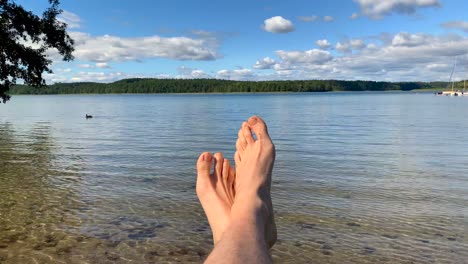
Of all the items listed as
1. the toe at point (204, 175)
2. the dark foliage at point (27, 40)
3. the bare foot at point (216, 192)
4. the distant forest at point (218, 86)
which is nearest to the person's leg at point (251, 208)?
the bare foot at point (216, 192)

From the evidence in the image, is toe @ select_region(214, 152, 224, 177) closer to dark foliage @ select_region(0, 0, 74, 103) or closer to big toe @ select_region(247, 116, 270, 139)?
big toe @ select_region(247, 116, 270, 139)

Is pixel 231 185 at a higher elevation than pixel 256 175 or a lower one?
lower

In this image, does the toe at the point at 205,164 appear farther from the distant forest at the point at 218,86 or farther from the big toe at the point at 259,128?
the distant forest at the point at 218,86

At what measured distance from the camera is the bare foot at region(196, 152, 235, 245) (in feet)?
10.3

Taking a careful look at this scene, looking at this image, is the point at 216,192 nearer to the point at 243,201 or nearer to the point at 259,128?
the point at 243,201

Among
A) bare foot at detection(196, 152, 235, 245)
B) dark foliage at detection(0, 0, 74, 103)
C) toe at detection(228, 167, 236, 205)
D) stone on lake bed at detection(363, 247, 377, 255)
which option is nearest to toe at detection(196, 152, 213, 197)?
bare foot at detection(196, 152, 235, 245)

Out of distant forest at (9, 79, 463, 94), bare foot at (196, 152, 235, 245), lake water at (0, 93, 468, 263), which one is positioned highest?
distant forest at (9, 79, 463, 94)

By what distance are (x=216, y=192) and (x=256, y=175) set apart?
395mm

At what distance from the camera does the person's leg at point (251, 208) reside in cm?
216

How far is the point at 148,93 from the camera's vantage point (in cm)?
17025

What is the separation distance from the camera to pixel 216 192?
357 centimetres

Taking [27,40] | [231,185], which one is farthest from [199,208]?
[27,40]

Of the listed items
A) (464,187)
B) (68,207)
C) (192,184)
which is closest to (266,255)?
(68,207)

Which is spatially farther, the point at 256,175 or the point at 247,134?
the point at 247,134
